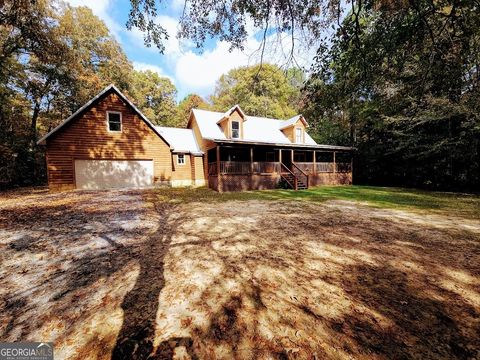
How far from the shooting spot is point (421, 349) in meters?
2.03

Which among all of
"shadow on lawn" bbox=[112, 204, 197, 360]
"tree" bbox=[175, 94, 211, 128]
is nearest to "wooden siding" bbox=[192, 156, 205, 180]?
"shadow on lawn" bbox=[112, 204, 197, 360]

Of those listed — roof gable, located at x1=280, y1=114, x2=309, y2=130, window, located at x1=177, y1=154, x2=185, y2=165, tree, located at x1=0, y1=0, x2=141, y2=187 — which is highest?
tree, located at x1=0, y1=0, x2=141, y2=187

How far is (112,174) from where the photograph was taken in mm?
15281

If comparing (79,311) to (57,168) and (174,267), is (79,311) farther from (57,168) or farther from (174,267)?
(57,168)

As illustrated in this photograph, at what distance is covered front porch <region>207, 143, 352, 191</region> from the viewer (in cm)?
1555

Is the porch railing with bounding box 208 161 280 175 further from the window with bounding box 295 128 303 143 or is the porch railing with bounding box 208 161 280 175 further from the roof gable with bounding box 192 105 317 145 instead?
the window with bounding box 295 128 303 143

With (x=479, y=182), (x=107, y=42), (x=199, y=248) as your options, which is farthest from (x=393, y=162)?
(x=107, y=42)

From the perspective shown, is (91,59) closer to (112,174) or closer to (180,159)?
(180,159)

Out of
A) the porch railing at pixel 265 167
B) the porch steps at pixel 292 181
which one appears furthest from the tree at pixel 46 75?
the porch steps at pixel 292 181

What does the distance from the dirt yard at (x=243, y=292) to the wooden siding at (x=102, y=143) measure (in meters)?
10.2

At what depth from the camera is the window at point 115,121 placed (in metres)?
15.3

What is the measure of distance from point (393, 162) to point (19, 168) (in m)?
33.5

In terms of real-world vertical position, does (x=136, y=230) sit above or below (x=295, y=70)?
below

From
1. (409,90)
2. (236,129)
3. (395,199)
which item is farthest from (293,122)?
(409,90)
